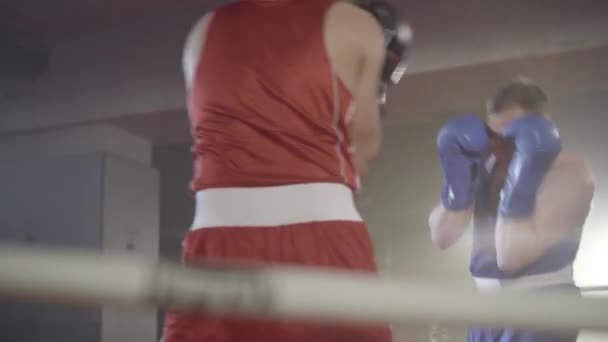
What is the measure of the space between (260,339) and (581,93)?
2.95m

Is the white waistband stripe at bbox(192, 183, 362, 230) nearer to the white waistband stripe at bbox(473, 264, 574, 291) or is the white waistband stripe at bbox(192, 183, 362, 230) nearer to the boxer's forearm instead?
the white waistband stripe at bbox(473, 264, 574, 291)

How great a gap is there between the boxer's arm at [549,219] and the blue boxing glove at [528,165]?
3 centimetres

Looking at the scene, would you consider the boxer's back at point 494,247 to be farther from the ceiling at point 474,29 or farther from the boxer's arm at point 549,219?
the ceiling at point 474,29

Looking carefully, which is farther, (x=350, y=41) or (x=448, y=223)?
(x=448, y=223)

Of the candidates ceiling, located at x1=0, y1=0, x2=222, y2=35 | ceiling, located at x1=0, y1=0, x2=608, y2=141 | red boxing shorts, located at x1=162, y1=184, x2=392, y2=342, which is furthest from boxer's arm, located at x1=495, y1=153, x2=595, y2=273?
ceiling, located at x1=0, y1=0, x2=222, y2=35

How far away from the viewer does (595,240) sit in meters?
3.42

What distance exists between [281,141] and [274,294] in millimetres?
525

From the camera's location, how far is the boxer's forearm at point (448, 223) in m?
2.16

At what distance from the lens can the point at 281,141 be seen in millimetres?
1051

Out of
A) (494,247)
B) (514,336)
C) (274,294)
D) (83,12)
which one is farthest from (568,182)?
(83,12)

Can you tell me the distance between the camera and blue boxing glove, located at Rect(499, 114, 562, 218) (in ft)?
6.31

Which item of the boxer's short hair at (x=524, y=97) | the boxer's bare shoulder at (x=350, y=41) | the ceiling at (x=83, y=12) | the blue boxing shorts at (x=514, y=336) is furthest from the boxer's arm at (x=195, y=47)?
the ceiling at (x=83, y=12)

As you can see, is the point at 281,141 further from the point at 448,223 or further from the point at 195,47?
the point at 448,223

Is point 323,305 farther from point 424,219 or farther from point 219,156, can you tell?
point 424,219
